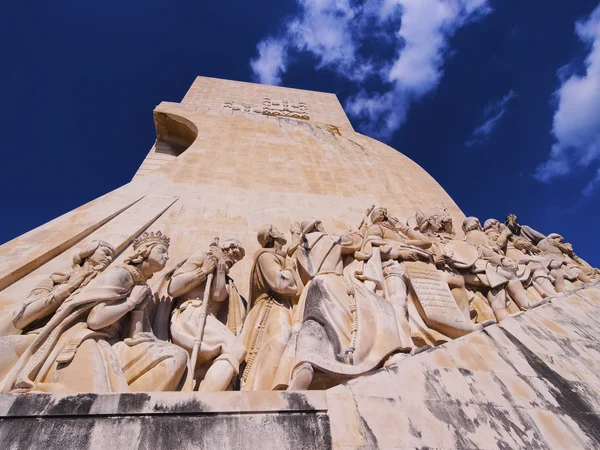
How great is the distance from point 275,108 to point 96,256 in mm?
8815

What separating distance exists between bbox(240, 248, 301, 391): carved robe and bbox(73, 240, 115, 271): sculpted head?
1356 millimetres

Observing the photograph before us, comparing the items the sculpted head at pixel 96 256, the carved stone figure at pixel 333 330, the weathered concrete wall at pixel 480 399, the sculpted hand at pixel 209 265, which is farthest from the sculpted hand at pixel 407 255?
the sculpted head at pixel 96 256

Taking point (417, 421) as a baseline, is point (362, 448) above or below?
below

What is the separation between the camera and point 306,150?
28.3ft

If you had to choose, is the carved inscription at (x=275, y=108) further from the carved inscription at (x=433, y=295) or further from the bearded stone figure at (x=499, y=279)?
the carved inscription at (x=433, y=295)

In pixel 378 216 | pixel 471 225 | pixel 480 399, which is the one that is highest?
pixel 471 225

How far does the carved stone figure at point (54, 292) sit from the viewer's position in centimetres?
271

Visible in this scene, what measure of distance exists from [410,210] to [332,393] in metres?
5.54

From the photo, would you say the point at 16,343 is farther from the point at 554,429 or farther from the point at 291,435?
the point at 554,429

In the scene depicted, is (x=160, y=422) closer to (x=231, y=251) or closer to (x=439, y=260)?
(x=231, y=251)

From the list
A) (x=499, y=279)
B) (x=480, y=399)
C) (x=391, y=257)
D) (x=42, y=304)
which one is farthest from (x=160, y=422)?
(x=499, y=279)

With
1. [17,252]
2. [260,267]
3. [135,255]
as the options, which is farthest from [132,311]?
[17,252]

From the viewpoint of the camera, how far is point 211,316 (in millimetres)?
3270

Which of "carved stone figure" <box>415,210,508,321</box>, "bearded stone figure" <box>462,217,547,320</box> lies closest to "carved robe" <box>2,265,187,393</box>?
"carved stone figure" <box>415,210,508,321</box>
